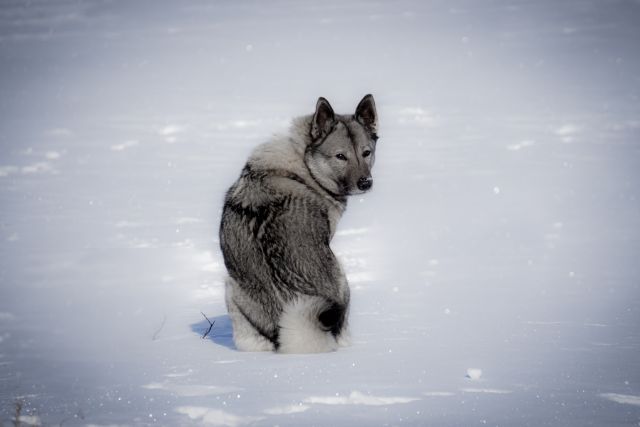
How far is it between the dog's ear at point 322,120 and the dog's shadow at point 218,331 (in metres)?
1.95

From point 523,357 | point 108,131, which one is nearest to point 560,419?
point 523,357

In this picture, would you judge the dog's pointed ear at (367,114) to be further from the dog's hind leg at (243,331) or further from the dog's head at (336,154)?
the dog's hind leg at (243,331)

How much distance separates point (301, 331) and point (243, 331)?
0.58m

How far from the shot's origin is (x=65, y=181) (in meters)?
15.4

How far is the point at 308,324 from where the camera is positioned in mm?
5141

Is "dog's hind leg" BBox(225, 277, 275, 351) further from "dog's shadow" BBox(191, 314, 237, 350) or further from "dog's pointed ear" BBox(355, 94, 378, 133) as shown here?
"dog's pointed ear" BBox(355, 94, 378, 133)

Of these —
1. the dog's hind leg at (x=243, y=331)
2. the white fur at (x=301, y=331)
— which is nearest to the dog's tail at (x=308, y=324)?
the white fur at (x=301, y=331)

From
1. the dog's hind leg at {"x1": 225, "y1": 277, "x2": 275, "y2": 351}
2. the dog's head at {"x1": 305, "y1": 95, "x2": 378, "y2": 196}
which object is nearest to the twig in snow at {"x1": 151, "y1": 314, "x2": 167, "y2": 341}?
the dog's hind leg at {"x1": 225, "y1": 277, "x2": 275, "y2": 351}

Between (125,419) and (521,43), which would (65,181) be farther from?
(521,43)

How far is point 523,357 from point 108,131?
735 inches

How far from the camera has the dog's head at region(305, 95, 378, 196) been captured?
19.4ft

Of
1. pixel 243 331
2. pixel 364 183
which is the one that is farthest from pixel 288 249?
pixel 364 183

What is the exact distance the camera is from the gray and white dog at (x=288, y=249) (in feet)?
16.7

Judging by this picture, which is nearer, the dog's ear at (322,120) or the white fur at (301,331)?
the white fur at (301,331)
